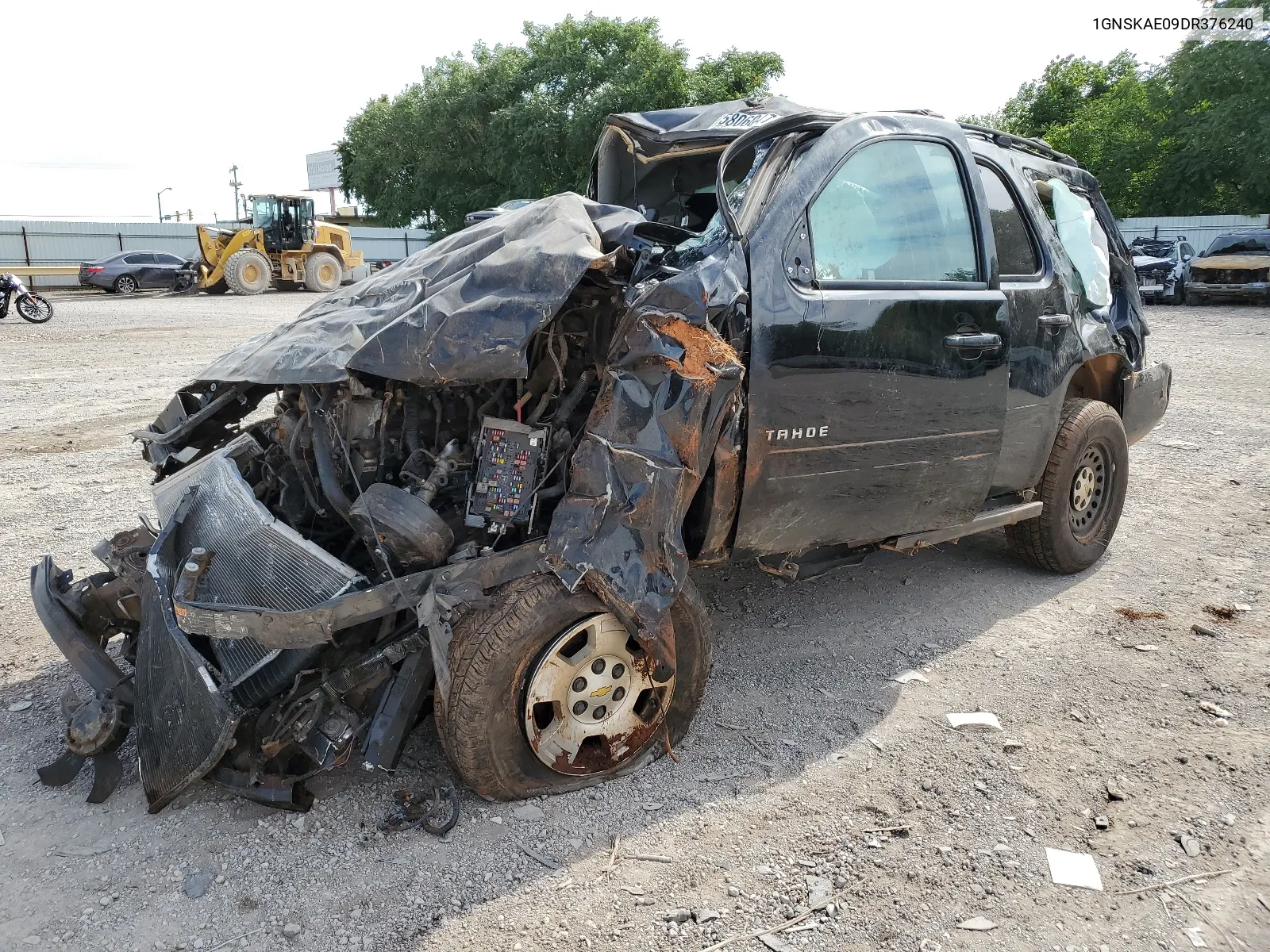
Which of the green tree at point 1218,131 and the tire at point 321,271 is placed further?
the green tree at point 1218,131

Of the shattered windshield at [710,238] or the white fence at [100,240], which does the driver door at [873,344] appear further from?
the white fence at [100,240]

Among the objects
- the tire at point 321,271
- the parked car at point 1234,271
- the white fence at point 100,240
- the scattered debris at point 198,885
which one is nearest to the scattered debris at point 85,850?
the scattered debris at point 198,885

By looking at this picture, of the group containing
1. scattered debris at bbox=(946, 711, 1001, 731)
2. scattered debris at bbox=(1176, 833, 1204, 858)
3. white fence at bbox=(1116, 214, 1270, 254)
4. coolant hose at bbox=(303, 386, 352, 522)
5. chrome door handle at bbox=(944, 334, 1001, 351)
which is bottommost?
scattered debris at bbox=(1176, 833, 1204, 858)

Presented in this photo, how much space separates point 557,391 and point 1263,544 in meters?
4.33

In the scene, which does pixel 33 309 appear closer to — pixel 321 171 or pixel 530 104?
pixel 530 104

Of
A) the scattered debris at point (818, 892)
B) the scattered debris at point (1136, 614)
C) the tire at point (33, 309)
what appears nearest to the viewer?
the scattered debris at point (818, 892)

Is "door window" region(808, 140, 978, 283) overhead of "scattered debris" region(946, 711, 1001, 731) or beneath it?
overhead

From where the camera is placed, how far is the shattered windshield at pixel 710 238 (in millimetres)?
3213

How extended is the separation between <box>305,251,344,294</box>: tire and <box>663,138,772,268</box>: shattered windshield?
24.8 metres

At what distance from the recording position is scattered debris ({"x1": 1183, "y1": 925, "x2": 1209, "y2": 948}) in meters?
2.37

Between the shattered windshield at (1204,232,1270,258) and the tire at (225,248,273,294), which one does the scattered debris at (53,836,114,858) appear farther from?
the tire at (225,248,273,294)

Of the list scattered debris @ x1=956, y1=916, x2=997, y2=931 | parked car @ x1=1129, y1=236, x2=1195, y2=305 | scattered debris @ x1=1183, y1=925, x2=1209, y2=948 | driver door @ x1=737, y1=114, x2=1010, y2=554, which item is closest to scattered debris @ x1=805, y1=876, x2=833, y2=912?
scattered debris @ x1=956, y1=916, x2=997, y2=931

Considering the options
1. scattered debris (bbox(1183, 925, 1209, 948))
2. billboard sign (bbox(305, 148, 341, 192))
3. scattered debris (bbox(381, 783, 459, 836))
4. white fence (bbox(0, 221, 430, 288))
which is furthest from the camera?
billboard sign (bbox(305, 148, 341, 192))

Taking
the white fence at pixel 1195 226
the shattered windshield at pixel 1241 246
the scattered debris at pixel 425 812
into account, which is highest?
the white fence at pixel 1195 226
